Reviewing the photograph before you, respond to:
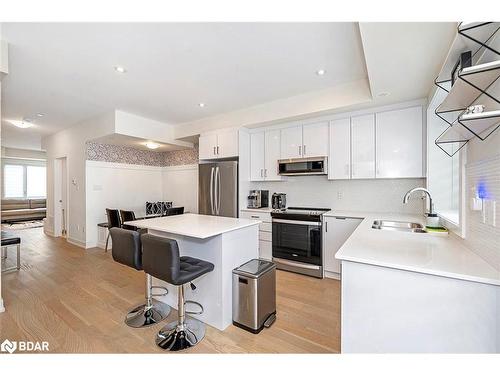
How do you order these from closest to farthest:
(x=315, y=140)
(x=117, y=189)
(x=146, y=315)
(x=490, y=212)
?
(x=490, y=212) → (x=146, y=315) → (x=315, y=140) → (x=117, y=189)

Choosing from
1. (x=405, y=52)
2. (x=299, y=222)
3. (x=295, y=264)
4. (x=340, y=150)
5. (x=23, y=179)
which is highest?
(x=405, y=52)

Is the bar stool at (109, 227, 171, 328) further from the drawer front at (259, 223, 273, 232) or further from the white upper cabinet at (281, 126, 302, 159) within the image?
the white upper cabinet at (281, 126, 302, 159)

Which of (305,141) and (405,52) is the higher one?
(405,52)

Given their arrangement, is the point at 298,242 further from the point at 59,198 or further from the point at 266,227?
the point at 59,198

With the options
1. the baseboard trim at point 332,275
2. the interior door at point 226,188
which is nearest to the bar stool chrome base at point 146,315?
the interior door at point 226,188

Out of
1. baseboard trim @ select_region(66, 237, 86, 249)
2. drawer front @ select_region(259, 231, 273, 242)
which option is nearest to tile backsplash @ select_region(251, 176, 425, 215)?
drawer front @ select_region(259, 231, 273, 242)

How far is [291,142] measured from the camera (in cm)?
365

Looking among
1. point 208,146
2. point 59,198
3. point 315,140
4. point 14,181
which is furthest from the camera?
point 14,181

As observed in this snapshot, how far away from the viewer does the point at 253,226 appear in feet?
7.72

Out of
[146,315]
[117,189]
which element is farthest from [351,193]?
[117,189]

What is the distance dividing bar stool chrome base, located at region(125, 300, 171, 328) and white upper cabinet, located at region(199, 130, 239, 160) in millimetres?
2482

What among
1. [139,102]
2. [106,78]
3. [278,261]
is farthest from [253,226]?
[139,102]

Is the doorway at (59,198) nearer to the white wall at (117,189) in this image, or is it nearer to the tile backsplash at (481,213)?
the white wall at (117,189)

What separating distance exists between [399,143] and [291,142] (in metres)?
1.49
